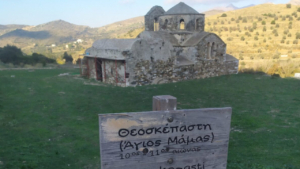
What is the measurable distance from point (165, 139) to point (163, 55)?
1316 cm

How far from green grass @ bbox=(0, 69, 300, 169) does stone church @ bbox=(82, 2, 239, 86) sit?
4.68 feet

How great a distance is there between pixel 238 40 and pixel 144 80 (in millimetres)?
26455

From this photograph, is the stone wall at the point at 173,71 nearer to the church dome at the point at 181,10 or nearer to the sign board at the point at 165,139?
the church dome at the point at 181,10

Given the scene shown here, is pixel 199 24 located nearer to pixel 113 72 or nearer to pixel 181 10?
pixel 181 10

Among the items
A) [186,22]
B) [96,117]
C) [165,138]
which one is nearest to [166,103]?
[165,138]

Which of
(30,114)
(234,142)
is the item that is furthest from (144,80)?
(234,142)

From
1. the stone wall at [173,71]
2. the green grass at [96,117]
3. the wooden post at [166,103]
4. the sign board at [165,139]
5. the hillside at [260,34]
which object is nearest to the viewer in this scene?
the sign board at [165,139]

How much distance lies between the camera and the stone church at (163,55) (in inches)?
551

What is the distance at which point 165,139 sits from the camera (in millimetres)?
2057

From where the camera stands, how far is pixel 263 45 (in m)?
32.7

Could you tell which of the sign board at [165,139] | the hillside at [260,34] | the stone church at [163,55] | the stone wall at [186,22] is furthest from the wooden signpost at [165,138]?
the hillside at [260,34]

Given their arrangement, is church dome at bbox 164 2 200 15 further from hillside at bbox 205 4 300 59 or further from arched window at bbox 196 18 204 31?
hillside at bbox 205 4 300 59

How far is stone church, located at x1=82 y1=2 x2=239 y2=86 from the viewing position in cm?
1398

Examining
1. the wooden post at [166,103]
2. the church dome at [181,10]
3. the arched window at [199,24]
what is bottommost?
the wooden post at [166,103]
